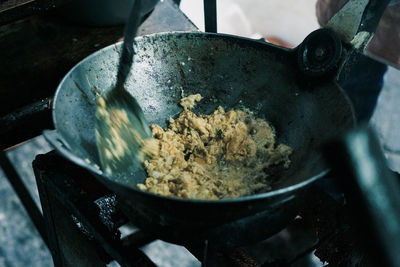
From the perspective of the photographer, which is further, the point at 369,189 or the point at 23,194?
the point at 23,194

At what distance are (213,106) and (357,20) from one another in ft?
2.07

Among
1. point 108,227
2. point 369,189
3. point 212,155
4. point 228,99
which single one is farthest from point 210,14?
point 369,189

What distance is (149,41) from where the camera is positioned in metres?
1.43

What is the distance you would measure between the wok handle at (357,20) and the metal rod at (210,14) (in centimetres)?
83

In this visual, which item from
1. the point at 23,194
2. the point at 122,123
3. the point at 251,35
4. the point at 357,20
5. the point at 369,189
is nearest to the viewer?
the point at 369,189

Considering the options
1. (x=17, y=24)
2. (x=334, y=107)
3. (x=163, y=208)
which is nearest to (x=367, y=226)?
(x=163, y=208)

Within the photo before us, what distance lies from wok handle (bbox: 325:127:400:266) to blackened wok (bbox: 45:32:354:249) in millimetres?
339

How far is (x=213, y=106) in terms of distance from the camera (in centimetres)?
156

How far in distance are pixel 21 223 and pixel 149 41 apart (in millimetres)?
1826

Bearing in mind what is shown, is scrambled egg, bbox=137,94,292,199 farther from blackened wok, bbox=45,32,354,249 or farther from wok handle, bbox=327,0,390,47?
wok handle, bbox=327,0,390,47

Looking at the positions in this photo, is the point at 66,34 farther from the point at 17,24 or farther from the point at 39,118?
the point at 39,118

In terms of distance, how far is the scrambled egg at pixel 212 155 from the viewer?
1.21 meters

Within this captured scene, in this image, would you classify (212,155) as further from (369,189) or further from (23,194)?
(23,194)

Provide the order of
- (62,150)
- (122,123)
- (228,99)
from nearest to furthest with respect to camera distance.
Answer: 1. (62,150)
2. (122,123)
3. (228,99)
